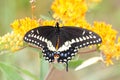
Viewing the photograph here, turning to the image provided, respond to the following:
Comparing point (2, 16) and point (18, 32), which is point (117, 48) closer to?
point (18, 32)

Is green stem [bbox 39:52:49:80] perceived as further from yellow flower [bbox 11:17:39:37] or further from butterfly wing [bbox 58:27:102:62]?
yellow flower [bbox 11:17:39:37]

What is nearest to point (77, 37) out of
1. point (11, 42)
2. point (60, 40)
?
point (60, 40)

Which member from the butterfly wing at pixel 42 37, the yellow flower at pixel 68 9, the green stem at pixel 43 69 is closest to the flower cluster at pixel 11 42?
the butterfly wing at pixel 42 37

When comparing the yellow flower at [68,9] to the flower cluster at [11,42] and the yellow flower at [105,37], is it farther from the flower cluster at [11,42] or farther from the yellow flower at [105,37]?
the flower cluster at [11,42]

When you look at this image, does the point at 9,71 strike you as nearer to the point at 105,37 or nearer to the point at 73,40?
the point at 73,40

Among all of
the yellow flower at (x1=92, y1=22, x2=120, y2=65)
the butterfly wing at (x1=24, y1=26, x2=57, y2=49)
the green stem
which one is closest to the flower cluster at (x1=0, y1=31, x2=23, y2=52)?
the butterfly wing at (x1=24, y1=26, x2=57, y2=49)

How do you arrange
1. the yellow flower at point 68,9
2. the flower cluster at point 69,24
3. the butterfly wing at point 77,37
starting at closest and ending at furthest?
the butterfly wing at point 77,37 → the flower cluster at point 69,24 → the yellow flower at point 68,9
